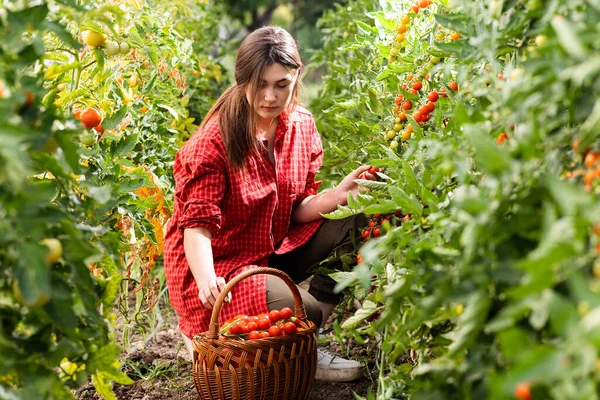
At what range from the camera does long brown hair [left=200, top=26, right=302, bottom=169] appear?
2397mm

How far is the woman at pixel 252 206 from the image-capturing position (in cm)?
233

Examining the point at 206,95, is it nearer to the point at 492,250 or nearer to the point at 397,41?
the point at 397,41

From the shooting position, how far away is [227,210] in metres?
2.47

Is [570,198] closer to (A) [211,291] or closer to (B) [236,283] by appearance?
(B) [236,283]

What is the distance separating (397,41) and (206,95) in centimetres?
199

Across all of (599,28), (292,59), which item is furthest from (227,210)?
(599,28)

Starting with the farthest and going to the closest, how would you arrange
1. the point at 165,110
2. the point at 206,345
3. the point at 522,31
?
the point at 165,110
the point at 206,345
the point at 522,31

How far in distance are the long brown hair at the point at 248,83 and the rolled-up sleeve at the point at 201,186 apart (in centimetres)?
6

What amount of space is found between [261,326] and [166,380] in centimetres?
62

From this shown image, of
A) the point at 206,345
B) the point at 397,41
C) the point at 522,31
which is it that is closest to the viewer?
the point at 522,31

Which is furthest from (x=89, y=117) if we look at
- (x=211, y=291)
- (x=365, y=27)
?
(x=365, y=27)

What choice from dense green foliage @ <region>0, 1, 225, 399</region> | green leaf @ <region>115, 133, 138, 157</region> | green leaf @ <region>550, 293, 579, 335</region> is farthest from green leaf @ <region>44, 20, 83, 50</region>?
green leaf @ <region>550, 293, 579, 335</region>

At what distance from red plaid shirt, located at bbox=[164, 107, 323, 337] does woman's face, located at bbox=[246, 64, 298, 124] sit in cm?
16

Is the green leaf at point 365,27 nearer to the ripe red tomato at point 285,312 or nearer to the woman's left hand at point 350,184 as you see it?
the woman's left hand at point 350,184
